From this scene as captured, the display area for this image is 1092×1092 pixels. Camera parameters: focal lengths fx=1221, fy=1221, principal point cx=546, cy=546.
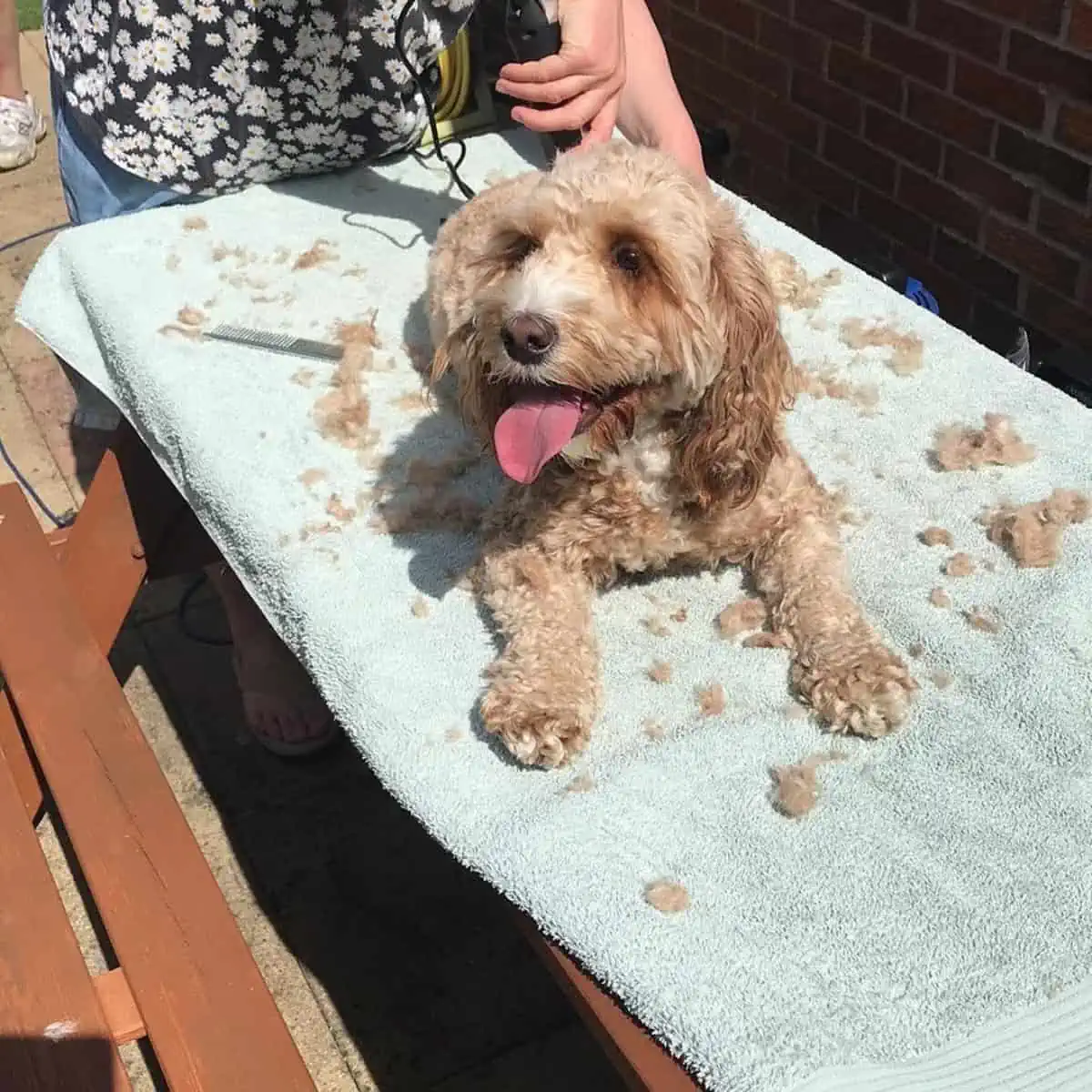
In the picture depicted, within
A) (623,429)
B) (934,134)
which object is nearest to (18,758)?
(623,429)

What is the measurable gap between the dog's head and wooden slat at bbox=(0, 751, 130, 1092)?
36.4 inches

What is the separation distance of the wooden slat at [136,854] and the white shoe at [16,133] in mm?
3538

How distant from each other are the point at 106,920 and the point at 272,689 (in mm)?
943

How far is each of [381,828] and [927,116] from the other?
2394mm

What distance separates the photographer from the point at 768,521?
1.94 m

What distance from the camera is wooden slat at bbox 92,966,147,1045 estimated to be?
1.62m

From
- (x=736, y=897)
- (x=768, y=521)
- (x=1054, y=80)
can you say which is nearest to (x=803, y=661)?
(x=768, y=521)

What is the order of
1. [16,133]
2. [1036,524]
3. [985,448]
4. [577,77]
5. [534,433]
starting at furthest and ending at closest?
[16,133]
[577,77]
[985,448]
[1036,524]
[534,433]

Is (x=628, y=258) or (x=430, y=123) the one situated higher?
(x=628, y=258)

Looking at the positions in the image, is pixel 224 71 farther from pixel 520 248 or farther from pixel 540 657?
pixel 540 657

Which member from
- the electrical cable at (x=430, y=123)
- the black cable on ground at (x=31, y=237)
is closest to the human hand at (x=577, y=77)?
the electrical cable at (x=430, y=123)

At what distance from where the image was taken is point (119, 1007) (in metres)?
1.66

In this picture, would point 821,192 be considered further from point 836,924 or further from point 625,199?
point 836,924

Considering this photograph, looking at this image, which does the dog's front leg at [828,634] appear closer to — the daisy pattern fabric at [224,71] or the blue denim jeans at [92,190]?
the daisy pattern fabric at [224,71]
